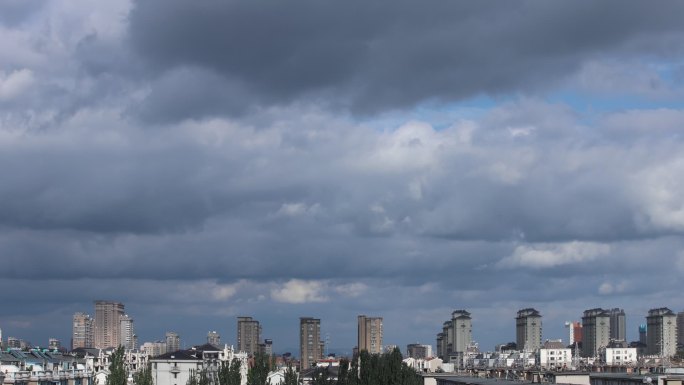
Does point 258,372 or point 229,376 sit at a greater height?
point 258,372

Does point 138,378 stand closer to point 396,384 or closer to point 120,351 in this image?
point 120,351

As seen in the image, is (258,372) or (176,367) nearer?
(258,372)

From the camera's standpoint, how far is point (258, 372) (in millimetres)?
135375

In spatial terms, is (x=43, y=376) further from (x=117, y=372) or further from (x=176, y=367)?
(x=176, y=367)

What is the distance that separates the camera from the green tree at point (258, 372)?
134 m

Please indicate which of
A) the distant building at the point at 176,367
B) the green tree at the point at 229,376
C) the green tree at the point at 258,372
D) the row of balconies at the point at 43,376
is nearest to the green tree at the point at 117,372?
the row of balconies at the point at 43,376

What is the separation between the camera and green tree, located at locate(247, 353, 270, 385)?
13450cm

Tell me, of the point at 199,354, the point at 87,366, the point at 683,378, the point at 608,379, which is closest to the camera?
the point at 683,378

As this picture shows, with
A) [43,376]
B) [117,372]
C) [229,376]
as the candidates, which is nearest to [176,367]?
[43,376]

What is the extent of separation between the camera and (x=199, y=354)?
184250 millimetres

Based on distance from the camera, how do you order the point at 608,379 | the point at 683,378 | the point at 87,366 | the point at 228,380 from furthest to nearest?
the point at 87,366 → the point at 608,379 → the point at 228,380 → the point at 683,378

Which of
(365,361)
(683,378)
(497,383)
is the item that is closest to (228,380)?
(365,361)

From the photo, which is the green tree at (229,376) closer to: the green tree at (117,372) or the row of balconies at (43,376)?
the green tree at (117,372)

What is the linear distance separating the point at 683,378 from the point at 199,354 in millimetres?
87426
